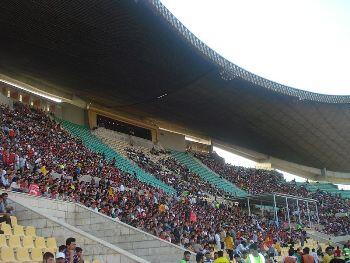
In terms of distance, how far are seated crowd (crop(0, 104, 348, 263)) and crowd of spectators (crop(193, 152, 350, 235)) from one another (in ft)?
21.4

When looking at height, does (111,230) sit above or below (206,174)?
below

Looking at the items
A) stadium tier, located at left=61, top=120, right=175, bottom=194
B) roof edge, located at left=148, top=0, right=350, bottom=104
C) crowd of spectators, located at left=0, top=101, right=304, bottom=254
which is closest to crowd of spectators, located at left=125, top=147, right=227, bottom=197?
stadium tier, located at left=61, top=120, right=175, bottom=194

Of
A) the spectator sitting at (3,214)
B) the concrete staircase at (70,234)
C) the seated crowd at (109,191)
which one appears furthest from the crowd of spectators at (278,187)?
the spectator sitting at (3,214)

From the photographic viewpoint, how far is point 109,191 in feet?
75.5

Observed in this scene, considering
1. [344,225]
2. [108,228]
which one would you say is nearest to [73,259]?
[108,228]

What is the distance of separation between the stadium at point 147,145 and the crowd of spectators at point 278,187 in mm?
208

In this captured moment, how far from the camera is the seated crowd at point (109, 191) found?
1927 centimetres

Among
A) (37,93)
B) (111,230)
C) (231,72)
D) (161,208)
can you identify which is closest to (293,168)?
(231,72)

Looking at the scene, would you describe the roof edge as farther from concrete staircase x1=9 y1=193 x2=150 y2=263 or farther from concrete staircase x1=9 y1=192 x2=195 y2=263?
concrete staircase x1=9 y1=193 x2=150 y2=263

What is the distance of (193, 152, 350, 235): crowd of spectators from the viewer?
126ft

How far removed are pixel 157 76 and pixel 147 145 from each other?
39.4 ft

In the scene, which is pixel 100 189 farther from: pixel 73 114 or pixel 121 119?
pixel 121 119

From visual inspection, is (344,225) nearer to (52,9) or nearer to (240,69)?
(240,69)

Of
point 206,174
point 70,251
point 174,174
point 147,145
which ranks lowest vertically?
point 70,251
